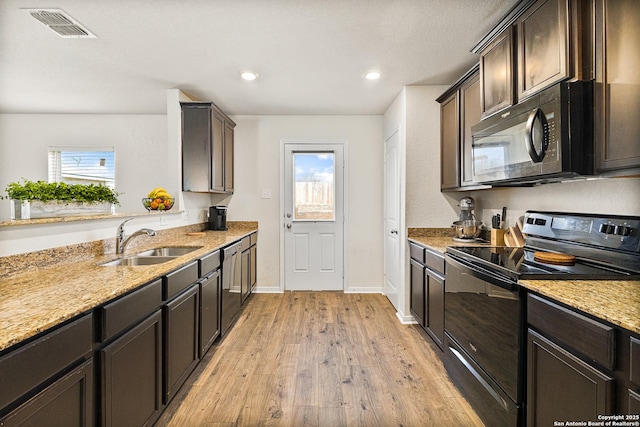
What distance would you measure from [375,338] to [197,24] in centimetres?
284

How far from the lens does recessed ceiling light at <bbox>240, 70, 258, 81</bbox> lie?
2.87m

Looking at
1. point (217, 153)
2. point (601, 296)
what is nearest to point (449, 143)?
point (601, 296)

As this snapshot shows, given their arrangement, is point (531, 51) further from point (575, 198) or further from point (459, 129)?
point (459, 129)

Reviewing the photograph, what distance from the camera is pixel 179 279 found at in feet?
6.17

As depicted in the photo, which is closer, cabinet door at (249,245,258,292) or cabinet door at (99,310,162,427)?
cabinet door at (99,310,162,427)

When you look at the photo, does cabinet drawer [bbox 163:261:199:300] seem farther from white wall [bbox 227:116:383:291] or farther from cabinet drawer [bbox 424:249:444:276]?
white wall [bbox 227:116:383:291]

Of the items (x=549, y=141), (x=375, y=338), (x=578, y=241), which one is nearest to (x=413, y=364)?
(x=375, y=338)

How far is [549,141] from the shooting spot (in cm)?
149

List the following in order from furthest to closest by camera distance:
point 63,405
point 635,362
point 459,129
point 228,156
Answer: point 228,156, point 459,129, point 63,405, point 635,362

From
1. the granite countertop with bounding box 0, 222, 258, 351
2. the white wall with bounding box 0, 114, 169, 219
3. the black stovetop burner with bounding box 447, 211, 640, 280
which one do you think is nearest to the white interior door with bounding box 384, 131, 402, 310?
the black stovetop burner with bounding box 447, 211, 640, 280

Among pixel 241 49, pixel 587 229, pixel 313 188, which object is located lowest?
pixel 587 229

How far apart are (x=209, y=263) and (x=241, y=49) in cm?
168

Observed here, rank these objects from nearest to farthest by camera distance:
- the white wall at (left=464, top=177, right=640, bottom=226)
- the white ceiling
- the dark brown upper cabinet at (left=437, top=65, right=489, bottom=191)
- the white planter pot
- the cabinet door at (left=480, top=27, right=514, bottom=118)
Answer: the white wall at (left=464, top=177, right=640, bottom=226) → the white planter pot → the cabinet door at (left=480, top=27, right=514, bottom=118) → the white ceiling → the dark brown upper cabinet at (left=437, top=65, right=489, bottom=191)

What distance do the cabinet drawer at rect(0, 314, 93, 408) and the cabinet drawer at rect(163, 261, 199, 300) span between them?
1.91 ft
